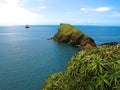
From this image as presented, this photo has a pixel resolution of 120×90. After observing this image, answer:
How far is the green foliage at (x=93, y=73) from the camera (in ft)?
61.7

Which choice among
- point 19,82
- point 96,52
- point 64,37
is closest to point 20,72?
point 19,82

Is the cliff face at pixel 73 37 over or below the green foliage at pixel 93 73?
below

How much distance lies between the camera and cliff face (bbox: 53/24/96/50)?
4493 inches

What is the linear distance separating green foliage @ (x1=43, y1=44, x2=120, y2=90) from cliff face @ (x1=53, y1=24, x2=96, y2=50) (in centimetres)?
8654

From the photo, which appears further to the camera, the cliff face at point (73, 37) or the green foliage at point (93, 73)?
the cliff face at point (73, 37)

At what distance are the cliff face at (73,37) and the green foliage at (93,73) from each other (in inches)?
3407

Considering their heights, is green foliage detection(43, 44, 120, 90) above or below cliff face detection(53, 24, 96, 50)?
above

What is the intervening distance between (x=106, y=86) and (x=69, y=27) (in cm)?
12371

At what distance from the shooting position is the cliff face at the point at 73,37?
114 meters

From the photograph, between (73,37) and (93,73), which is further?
(73,37)

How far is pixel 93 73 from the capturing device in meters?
19.8

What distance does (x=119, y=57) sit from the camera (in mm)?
A: 20750

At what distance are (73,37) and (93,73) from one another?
107 metres

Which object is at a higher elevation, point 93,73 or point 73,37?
point 93,73
